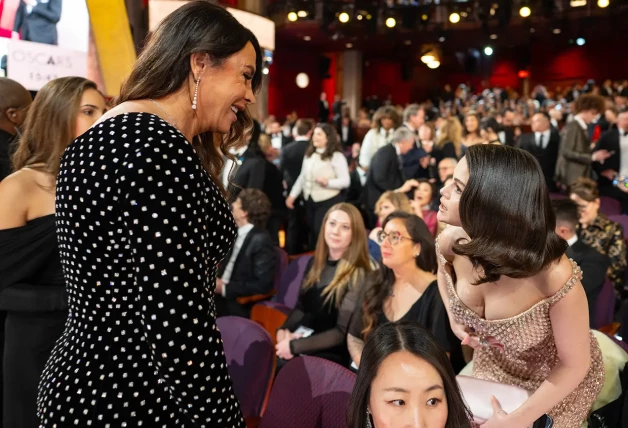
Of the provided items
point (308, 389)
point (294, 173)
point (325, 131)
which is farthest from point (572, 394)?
point (294, 173)

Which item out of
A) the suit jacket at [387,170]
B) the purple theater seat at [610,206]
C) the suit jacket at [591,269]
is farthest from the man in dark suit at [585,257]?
the suit jacket at [387,170]

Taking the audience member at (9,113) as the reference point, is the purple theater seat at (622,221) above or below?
below

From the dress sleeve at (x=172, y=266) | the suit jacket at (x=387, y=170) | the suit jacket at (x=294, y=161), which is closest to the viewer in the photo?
the dress sleeve at (x=172, y=266)

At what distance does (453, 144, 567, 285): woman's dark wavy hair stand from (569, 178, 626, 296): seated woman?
2923 millimetres

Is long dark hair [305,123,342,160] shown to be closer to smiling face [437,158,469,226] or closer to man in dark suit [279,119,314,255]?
man in dark suit [279,119,314,255]

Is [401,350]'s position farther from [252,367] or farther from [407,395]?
[252,367]

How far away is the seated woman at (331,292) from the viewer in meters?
3.24

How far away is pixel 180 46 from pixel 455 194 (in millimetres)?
739

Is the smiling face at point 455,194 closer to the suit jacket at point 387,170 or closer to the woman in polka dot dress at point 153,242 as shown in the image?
the woman in polka dot dress at point 153,242

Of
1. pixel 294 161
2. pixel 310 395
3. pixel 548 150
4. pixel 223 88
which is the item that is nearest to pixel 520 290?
pixel 310 395

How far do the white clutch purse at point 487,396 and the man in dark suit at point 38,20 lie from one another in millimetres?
2229

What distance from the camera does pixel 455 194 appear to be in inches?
62.2

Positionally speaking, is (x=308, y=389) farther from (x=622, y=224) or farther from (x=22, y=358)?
(x=622, y=224)

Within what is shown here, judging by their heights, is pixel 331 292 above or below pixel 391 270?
below
